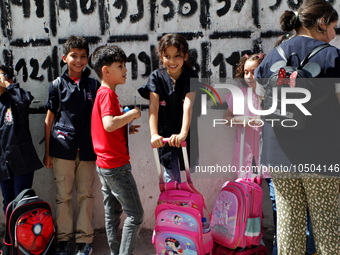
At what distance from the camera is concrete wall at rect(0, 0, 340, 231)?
3410mm

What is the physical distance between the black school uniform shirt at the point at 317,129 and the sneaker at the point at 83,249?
1.89 metres

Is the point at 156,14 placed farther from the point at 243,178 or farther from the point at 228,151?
the point at 243,178

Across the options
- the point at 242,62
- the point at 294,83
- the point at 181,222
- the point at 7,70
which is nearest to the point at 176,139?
the point at 181,222

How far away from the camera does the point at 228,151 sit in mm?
3562

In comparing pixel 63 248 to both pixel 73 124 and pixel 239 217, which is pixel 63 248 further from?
pixel 239 217

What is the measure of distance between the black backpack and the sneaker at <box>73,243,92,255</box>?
1988 millimetres

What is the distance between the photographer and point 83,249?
325 cm

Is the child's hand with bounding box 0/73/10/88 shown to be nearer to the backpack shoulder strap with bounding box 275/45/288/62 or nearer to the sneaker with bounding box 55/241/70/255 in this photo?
the sneaker with bounding box 55/241/70/255

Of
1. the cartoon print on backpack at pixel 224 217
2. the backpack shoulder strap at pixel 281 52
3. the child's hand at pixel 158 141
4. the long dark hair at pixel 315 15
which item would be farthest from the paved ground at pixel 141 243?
the long dark hair at pixel 315 15

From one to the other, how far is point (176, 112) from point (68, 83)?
1042 millimetres

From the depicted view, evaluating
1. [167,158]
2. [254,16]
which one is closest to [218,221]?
[167,158]

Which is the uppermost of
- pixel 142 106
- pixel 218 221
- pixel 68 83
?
pixel 68 83

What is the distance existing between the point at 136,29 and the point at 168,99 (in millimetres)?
980

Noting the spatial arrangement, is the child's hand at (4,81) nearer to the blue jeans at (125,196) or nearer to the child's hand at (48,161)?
the child's hand at (48,161)
